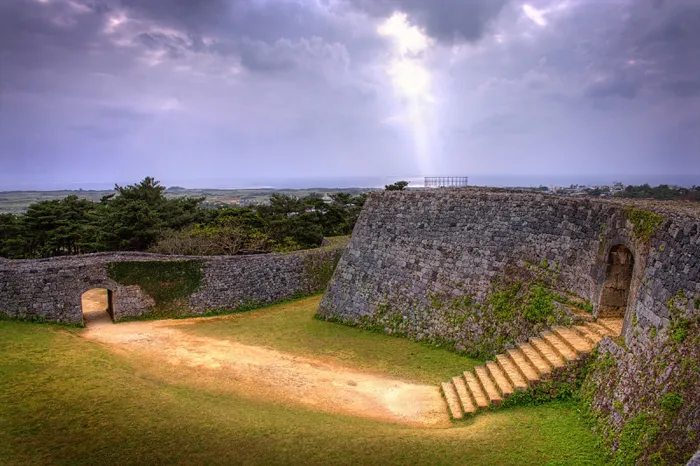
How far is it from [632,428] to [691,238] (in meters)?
3.15

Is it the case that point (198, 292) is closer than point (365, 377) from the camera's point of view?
No

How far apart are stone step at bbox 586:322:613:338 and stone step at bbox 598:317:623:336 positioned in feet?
0.27

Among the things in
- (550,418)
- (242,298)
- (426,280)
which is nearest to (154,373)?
(242,298)

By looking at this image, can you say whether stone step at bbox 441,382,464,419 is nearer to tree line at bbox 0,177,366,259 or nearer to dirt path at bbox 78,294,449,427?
dirt path at bbox 78,294,449,427

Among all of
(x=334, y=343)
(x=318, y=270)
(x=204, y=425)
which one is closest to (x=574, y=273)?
(x=334, y=343)

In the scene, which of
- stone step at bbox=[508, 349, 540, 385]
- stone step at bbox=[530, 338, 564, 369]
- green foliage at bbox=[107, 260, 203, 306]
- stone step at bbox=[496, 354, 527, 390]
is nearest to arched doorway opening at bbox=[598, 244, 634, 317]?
stone step at bbox=[530, 338, 564, 369]

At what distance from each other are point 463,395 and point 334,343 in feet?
18.1

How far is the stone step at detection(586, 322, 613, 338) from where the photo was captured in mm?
9500

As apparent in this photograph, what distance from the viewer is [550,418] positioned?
8297mm

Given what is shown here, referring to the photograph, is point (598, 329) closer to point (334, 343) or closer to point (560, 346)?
point (560, 346)

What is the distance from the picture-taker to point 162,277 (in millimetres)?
18000

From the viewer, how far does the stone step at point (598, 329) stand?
9500mm

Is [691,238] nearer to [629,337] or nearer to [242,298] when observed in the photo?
[629,337]

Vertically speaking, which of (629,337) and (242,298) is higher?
(629,337)
